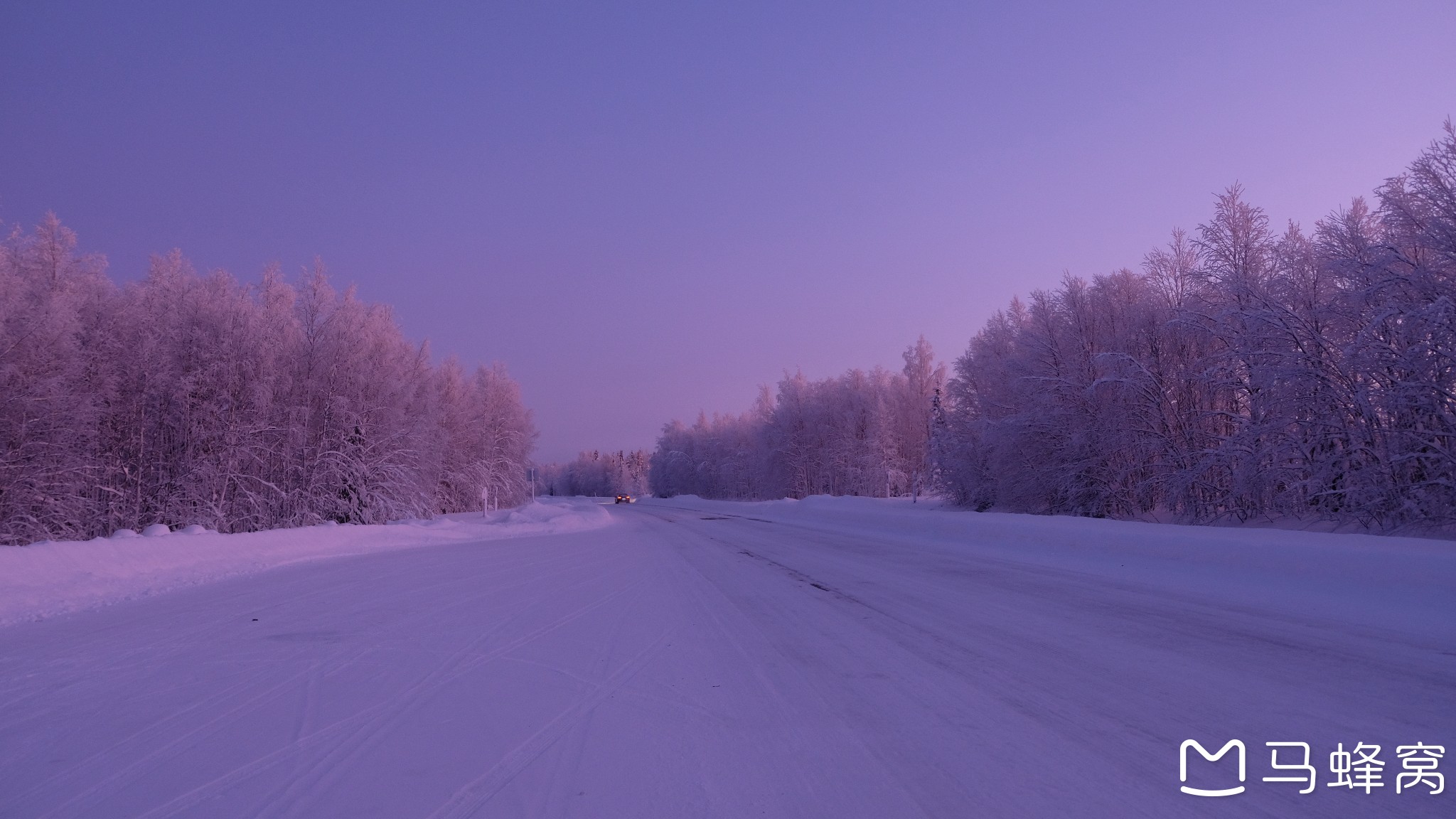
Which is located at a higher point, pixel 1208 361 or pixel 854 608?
pixel 1208 361

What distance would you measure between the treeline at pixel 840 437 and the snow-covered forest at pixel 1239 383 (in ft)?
26.6

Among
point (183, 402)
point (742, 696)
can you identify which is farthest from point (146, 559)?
point (742, 696)

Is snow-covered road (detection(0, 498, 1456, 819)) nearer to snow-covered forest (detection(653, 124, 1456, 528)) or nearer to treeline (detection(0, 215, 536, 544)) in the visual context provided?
snow-covered forest (detection(653, 124, 1456, 528))

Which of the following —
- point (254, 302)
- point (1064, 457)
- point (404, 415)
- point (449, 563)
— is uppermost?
point (254, 302)

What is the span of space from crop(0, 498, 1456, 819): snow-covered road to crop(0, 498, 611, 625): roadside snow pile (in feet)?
3.90

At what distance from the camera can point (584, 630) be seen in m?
7.31

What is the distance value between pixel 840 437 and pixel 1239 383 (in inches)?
1746

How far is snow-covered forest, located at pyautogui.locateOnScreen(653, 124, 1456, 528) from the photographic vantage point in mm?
14180

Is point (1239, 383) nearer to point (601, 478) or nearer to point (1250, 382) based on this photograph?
point (1250, 382)

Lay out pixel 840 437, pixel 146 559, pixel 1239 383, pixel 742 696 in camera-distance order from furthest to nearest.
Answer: pixel 840 437 → pixel 1239 383 → pixel 146 559 → pixel 742 696

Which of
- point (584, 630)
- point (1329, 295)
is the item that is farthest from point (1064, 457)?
point (584, 630)

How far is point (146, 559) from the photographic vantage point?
12555 mm

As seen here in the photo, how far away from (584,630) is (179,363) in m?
18.5

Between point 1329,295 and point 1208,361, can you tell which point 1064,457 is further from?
point 1329,295
